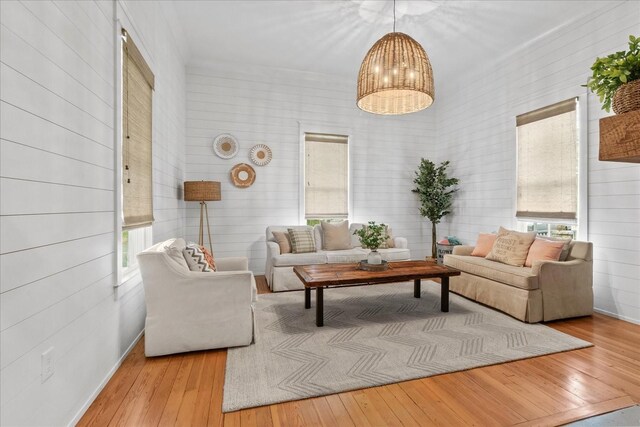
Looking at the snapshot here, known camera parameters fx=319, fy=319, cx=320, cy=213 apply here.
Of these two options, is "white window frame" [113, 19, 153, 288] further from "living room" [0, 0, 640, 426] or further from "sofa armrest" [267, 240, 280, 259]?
"sofa armrest" [267, 240, 280, 259]

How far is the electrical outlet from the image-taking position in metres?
1.45

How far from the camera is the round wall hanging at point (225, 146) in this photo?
506cm

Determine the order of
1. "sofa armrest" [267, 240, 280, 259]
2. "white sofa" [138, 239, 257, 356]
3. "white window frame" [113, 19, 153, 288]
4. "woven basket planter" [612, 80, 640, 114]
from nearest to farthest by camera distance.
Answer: "woven basket planter" [612, 80, 640, 114] < "white window frame" [113, 19, 153, 288] < "white sofa" [138, 239, 257, 356] < "sofa armrest" [267, 240, 280, 259]

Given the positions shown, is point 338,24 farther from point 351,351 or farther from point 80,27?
point 351,351

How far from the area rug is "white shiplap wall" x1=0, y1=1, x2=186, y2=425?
857mm

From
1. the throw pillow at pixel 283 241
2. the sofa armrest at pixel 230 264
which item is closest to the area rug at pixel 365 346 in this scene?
the sofa armrest at pixel 230 264

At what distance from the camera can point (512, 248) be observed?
3.68 metres

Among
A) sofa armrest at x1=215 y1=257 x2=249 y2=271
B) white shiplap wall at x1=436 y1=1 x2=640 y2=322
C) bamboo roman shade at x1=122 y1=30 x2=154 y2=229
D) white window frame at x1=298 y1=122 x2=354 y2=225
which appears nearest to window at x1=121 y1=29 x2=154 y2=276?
bamboo roman shade at x1=122 y1=30 x2=154 y2=229

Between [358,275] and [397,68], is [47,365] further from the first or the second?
[397,68]

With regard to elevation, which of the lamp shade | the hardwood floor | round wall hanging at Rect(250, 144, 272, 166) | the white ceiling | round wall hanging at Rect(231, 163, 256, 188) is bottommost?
the hardwood floor

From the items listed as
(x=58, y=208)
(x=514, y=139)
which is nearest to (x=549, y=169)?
(x=514, y=139)

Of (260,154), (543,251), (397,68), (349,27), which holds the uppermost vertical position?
(349,27)

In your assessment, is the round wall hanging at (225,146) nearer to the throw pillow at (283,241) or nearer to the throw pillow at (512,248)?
the throw pillow at (283,241)

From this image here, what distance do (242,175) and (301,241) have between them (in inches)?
58.7
